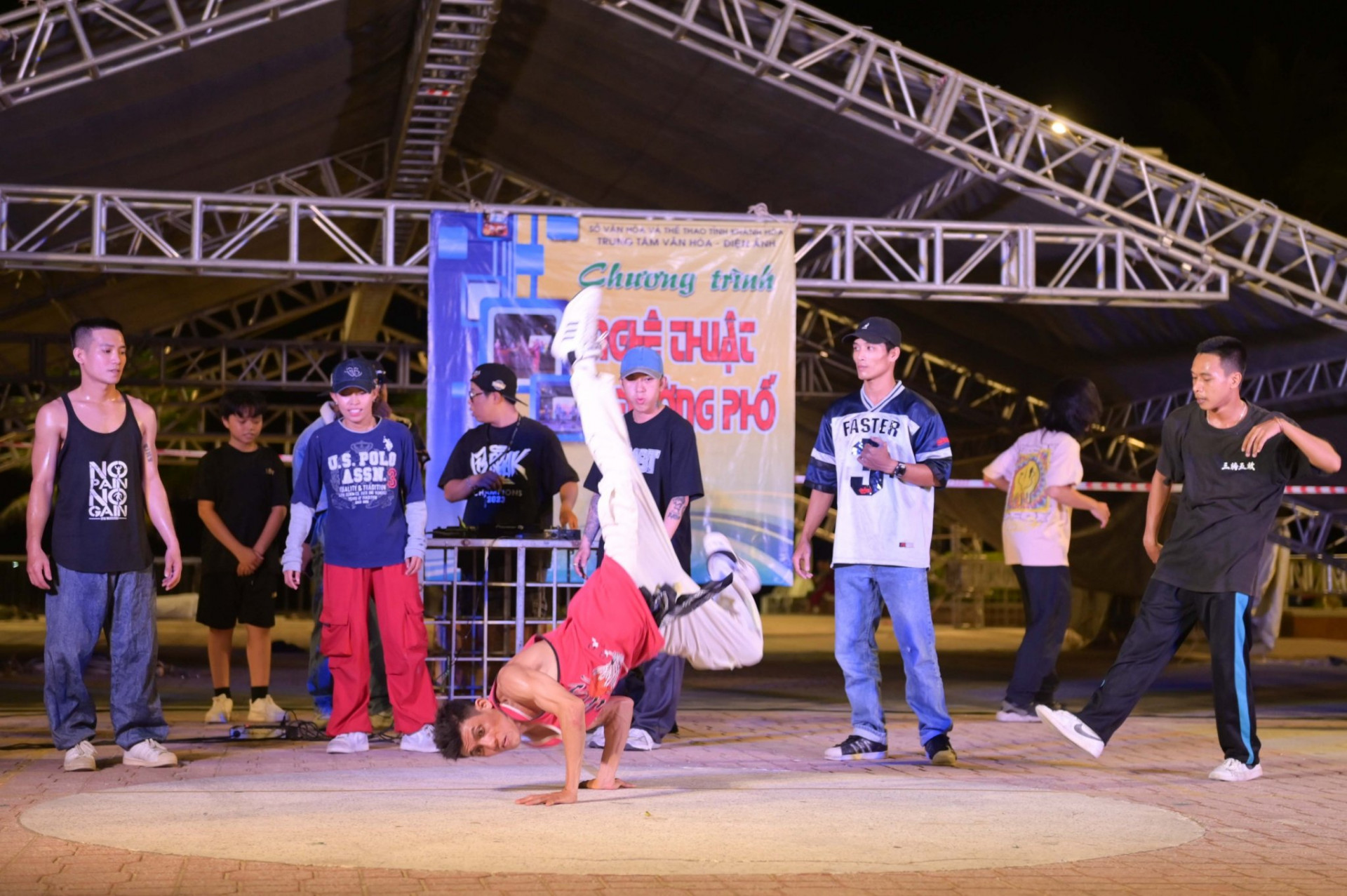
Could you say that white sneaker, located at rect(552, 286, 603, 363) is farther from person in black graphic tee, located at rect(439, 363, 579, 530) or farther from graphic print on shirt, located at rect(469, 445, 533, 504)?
graphic print on shirt, located at rect(469, 445, 533, 504)

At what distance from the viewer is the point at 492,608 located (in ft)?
28.8

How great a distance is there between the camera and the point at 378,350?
23891mm

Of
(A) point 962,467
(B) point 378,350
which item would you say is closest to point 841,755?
(A) point 962,467

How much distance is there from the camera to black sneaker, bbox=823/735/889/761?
23.6 feet

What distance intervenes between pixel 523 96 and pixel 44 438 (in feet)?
31.2

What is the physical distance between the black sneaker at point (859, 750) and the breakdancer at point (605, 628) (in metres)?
1.35

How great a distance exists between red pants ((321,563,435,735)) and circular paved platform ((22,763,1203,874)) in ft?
3.34

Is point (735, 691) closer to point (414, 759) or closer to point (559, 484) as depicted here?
point (559, 484)

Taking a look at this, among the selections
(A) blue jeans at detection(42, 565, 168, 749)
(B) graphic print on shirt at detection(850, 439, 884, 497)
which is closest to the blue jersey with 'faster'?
(B) graphic print on shirt at detection(850, 439, 884, 497)

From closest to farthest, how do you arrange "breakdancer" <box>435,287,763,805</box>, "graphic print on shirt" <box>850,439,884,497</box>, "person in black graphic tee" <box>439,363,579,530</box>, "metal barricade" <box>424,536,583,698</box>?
"breakdancer" <box>435,287,763,805</box> → "graphic print on shirt" <box>850,439,884,497</box> → "person in black graphic tee" <box>439,363,579,530</box> → "metal barricade" <box>424,536,583,698</box>

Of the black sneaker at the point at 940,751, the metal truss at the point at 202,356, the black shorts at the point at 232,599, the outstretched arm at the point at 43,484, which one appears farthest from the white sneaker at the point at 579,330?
the metal truss at the point at 202,356

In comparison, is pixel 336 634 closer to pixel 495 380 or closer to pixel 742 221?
pixel 495 380

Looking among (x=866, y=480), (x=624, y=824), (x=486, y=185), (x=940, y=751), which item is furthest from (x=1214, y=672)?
(x=486, y=185)

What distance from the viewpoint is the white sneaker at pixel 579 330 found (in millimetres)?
5734
